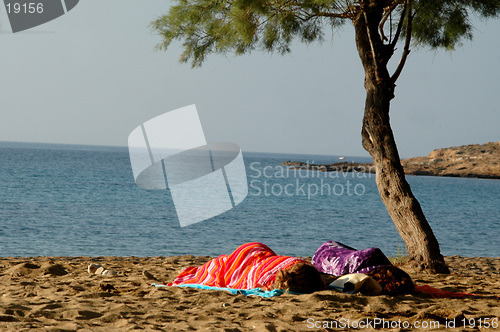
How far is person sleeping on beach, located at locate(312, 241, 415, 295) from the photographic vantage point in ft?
16.1

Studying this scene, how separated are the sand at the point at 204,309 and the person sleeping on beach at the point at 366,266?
7.8 inches

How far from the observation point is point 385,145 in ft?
24.6

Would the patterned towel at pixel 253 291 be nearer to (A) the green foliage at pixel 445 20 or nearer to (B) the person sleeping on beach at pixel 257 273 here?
(B) the person sleeping on beach at pixel 257 273

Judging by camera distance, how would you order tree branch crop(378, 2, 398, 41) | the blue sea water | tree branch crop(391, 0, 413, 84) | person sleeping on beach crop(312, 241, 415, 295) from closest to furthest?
person sleeping on beach crop(312, 241, 415, 295)
tree branch crop(391, 0, 413, 84)
tree branch crop(378, 2, 398, 41)
the blue sea water

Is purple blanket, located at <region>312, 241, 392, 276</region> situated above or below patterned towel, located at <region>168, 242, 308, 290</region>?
below

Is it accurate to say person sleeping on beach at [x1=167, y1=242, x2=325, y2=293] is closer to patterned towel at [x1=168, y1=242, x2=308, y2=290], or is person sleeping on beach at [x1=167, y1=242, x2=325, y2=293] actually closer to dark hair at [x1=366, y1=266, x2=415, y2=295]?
patterned towel at [x1=168, y1=242, x2=308, y2=290]

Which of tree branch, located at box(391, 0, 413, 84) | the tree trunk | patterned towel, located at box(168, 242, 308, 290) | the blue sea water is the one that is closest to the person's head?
patterned towel, located at box(168, 242, 308, 290)

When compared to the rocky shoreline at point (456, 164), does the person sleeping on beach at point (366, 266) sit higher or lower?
higher

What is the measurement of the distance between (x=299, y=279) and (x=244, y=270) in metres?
0.73

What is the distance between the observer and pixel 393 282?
488cm

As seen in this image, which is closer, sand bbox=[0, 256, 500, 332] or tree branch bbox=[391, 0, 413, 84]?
sand bbox=[0, 256, 500, 332]

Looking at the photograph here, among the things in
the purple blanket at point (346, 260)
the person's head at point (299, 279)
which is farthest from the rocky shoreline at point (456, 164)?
the person's head at point (299, 279)

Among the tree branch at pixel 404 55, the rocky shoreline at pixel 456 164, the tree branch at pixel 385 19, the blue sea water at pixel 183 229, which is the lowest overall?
the rocky shoreline at pixel 456 164

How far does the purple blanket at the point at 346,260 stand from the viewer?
5.22 metres
